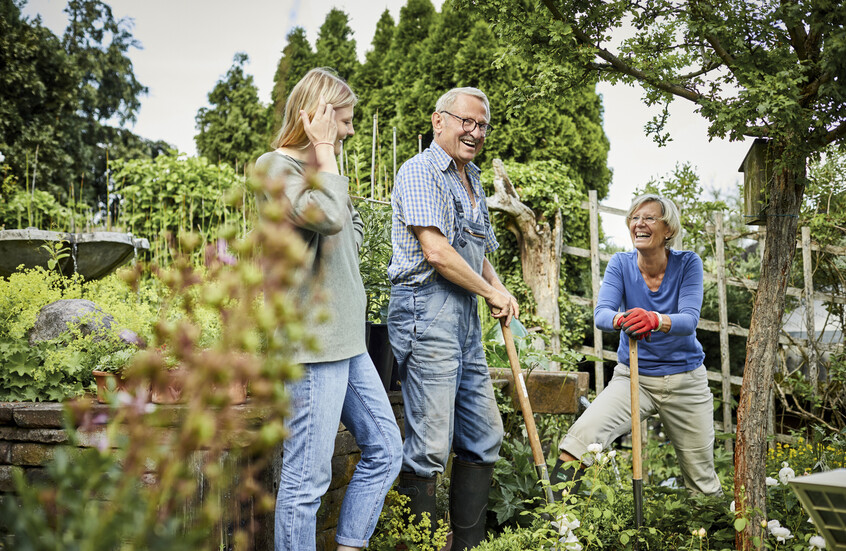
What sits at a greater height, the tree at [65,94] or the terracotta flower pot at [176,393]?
the tree at [65,94]

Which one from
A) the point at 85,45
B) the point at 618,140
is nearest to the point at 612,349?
the point at 618,140

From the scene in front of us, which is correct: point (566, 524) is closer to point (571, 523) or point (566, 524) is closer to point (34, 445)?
point (571, 523)

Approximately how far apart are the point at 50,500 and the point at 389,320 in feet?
6.64

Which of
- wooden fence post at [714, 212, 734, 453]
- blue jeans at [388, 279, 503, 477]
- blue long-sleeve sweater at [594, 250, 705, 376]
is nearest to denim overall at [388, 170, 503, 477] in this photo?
blue jeans at [388, 279, 503, 477]

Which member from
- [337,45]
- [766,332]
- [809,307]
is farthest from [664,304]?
[337,45]

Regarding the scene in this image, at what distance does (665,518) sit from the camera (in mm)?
2943

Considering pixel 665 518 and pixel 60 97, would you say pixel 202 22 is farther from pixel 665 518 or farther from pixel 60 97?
pixel 60 97

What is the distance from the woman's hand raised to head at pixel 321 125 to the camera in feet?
6.81

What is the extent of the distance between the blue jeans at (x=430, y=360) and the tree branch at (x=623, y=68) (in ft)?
3.69

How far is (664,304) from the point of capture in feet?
10.6

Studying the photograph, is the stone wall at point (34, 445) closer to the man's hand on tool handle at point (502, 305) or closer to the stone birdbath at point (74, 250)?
the man's hand on tool handle at point (502, 305)

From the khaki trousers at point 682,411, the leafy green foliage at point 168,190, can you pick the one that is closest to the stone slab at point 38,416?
the khaki trousers at point 682,411

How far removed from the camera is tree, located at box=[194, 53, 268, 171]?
12219mm

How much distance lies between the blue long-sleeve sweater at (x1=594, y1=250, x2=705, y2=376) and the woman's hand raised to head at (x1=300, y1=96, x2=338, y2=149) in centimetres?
154
